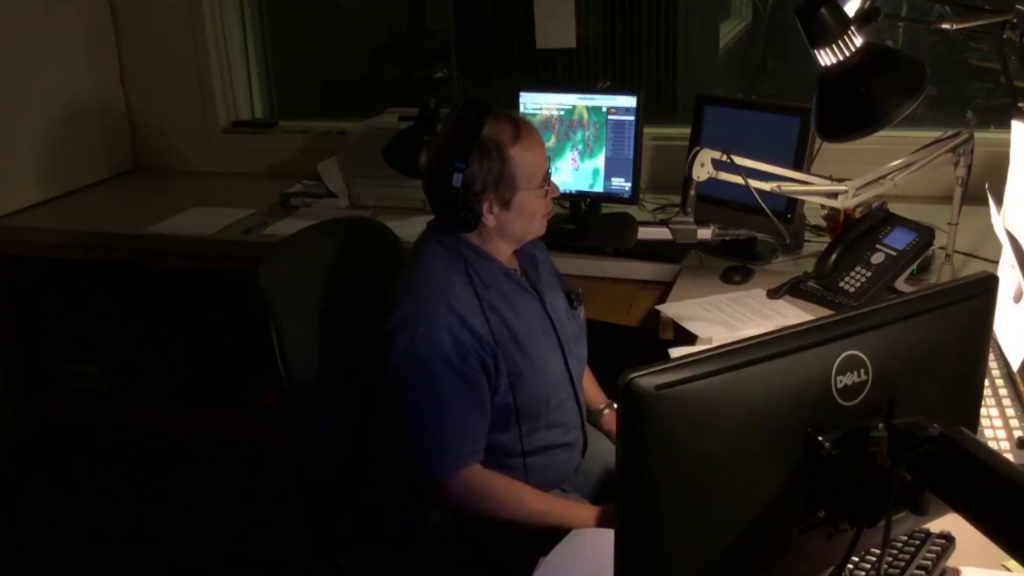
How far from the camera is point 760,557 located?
819 mm

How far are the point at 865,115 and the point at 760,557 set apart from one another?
0.83 meters

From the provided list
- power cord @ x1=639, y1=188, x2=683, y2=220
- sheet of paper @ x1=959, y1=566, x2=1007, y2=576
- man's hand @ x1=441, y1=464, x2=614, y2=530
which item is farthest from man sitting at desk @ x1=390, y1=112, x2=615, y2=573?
power cord @ x1=639, y1=188, x2=683, y2=220

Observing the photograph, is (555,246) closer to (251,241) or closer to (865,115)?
(251,241)

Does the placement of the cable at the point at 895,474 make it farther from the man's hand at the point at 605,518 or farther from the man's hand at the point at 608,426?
the man's hand at the point at 608,426

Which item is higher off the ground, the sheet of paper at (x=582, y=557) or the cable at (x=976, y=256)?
the cable at (x=976, y=256)

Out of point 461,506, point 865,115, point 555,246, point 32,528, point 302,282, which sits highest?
point 865,115

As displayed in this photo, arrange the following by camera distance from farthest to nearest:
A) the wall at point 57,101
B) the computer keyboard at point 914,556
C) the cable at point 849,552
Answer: the wall at point 57,101 < the computer keyboard at point 914,556 < the cable at point 849,552

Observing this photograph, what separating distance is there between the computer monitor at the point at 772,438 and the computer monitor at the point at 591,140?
4.83ft

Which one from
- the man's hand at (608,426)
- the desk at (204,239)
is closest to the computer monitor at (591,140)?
the desk at (204,239)

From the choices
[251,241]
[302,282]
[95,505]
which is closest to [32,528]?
[95,505]

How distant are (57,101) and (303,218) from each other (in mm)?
917

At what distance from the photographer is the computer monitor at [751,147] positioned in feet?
7.06

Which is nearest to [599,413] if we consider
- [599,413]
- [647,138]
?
[599,413]

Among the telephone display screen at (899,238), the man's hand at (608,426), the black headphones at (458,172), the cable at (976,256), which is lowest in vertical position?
the man's hand at (608,426)
